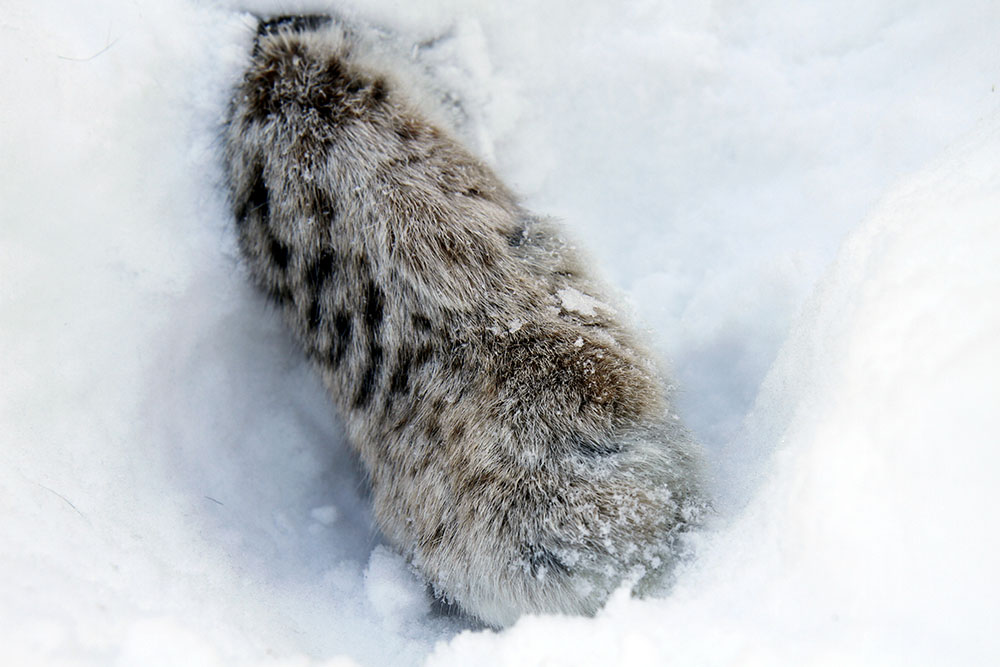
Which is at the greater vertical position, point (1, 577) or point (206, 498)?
point (206, 498)

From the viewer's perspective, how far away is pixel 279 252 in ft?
5.49

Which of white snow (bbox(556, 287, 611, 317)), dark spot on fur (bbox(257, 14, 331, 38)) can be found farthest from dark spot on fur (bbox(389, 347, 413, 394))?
dark spot on fur (bbox(257, 14, 331, 38))

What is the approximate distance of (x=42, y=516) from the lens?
1343 millimetres

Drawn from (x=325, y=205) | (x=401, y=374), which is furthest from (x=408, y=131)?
(x=401, y=374)

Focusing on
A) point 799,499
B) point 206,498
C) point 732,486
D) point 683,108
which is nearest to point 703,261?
point 683,108

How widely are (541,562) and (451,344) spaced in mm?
479

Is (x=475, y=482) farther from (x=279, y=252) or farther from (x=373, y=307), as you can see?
(x=279, y=252)

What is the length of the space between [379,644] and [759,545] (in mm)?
827

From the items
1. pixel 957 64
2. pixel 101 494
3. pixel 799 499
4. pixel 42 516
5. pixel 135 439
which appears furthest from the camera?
pixel 957 64

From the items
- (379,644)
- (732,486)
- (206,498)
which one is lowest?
(379,644)

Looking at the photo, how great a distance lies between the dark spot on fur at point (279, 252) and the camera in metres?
1.66

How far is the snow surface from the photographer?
1.12 m

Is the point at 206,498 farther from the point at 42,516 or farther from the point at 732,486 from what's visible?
the point at 732,486

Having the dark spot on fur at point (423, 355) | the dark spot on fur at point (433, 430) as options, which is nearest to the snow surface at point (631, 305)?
the dark spot on fur at point (433, 430)
